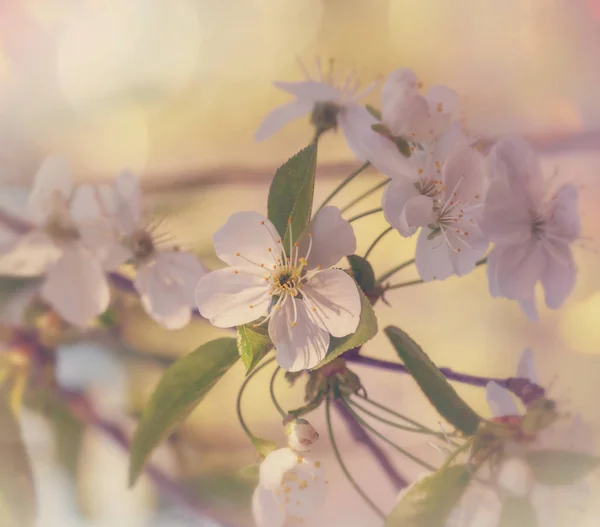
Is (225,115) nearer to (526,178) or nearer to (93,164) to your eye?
(93,164)

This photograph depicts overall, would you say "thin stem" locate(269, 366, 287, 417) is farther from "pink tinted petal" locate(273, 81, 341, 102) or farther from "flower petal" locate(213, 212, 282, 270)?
"pink tinted petal" locate(273, 81, 341, 102)

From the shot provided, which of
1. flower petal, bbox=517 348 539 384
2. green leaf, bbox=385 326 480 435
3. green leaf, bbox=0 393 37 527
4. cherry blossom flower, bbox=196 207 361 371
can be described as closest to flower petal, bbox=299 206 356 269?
cherry blossom flower, bbox=196 207 361 371

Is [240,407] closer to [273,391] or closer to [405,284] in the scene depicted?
[273,391]

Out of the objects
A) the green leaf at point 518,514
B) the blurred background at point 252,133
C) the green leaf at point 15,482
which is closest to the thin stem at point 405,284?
the blurred background at point 252,133

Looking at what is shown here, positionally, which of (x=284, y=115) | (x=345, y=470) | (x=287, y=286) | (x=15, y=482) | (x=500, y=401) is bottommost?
(x=15, y=482)

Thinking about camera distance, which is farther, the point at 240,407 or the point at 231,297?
the point at 240,407

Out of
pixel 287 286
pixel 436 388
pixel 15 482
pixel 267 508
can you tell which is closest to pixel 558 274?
pixel 436 388

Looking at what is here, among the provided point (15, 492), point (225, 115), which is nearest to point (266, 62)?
point (225, 115)

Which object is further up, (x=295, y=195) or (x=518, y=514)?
(x=295, y=195)
